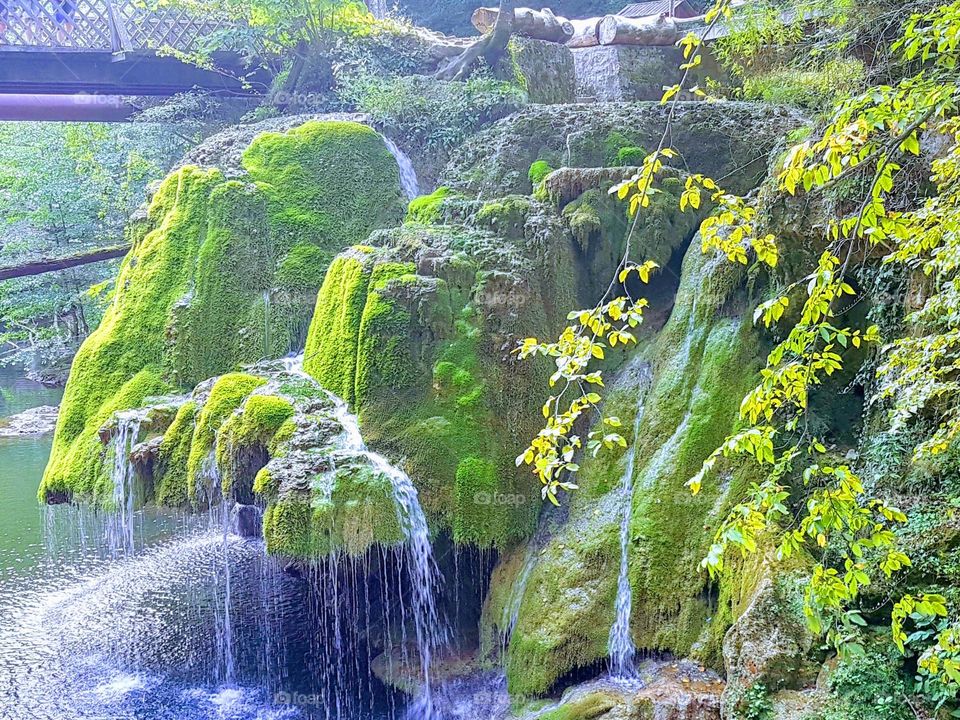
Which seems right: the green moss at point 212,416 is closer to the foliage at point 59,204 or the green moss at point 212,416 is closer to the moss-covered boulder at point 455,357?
the moss-covered boulder at point 455,357

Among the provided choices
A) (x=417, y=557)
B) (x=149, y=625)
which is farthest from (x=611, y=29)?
(x=149, y=625)

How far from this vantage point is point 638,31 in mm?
13789

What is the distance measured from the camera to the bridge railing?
47.2 feet

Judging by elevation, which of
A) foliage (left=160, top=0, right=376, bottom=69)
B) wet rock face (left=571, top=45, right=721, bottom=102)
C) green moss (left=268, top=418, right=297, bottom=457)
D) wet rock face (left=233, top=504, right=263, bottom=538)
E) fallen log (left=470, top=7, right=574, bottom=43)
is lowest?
wet rock face (left=233, top=504, right=263, bottom=538)

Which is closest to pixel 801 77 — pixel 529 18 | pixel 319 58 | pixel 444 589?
pixel 529 18

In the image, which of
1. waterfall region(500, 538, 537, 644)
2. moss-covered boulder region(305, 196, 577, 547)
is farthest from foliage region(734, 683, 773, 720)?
moss-covered boulder region(305, 196, 577, 547)

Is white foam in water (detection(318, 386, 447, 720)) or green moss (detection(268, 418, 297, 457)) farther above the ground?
green moss (detection(268, 418, 297, 457))

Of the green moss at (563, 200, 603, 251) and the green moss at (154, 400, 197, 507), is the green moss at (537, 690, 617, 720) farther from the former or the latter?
the green moss at (563, 200, 603, 251)

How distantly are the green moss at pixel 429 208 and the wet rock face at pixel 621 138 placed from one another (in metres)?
0.48

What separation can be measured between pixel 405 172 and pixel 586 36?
495 centimetres

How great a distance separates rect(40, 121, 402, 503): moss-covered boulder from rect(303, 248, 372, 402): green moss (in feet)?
3.69

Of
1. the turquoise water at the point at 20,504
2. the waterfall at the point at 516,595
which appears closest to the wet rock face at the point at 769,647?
the waterfall at the point at 516,595

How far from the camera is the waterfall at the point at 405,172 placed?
11.9 meters

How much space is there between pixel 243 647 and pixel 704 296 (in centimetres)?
697
